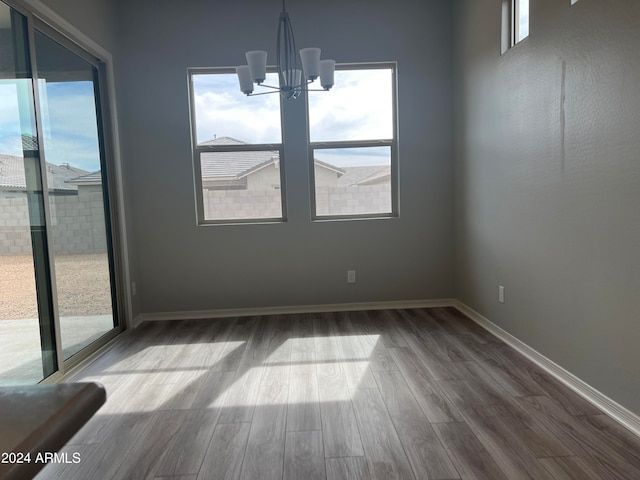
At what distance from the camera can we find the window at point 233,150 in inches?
150

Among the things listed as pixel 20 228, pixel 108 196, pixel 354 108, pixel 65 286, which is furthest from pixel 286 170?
pixel 20 228

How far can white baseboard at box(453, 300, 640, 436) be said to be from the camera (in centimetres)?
189

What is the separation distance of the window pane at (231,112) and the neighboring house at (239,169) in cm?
9

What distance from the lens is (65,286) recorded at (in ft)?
8.82

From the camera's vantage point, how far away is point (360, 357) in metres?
2.83

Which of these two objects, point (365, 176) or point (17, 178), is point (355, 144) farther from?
point (17, 178)

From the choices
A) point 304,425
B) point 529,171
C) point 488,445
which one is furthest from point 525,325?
point 304,425

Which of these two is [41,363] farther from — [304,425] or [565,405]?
[565,405]

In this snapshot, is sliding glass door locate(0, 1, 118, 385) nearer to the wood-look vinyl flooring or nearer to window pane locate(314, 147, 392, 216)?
the wood-look vinyl flooring

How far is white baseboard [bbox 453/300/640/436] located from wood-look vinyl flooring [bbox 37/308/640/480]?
52 mm

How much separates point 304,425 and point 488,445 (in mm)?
852

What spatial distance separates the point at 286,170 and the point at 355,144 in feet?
2.36

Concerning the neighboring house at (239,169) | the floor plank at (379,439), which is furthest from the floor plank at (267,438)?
the neighboring house at (239,169)

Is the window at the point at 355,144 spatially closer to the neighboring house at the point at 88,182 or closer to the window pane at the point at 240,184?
the window pane at the point at 240,184
